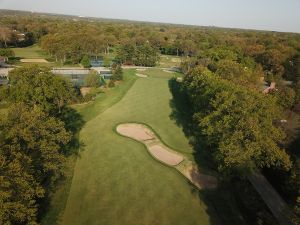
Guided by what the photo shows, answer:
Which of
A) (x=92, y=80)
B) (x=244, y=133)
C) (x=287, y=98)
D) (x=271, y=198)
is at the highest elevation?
(x=244, y=133)

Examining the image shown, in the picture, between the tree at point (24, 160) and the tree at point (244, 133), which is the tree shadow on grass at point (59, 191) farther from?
the tree at point (244, 133)

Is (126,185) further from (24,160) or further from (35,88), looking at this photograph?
(35,88)

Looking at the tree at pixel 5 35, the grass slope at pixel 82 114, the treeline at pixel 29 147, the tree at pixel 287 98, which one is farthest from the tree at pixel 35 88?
the tree at pixel 5 35

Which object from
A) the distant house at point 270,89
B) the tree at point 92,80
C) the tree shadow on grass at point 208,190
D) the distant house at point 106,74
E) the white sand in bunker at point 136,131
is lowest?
the distant house at point 106,74

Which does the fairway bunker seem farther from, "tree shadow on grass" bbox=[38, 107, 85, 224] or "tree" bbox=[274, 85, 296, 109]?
"tree" bbox=[274, 85, 296, 109]

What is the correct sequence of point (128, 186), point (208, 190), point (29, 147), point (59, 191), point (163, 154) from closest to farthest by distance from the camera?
point (29, 147) → point (59, 191) → point (128, 186) → point (208, 190) → point (163, 154)

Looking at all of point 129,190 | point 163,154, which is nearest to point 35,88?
point 163,154

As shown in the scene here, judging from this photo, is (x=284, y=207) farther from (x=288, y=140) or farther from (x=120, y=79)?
(x=120, y=79)
